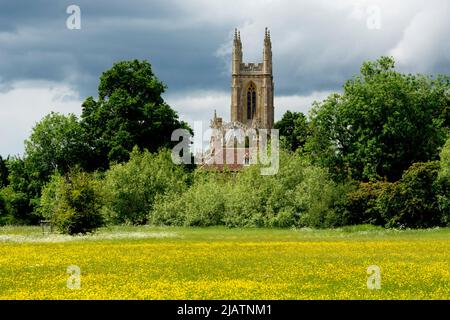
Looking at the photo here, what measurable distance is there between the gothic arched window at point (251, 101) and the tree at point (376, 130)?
9971 centimetres

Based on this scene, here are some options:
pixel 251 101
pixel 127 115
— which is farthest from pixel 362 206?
pixel 251 101

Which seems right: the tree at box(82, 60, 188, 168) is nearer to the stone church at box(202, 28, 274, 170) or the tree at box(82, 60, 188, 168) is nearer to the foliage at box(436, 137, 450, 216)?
the foliage at box(436, 137, 450, 216)

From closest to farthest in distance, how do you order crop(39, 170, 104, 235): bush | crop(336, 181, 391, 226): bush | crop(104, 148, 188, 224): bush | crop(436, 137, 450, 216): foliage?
crop(39, 170, 104, 235): bush < crop(436, 137, 450, 216): foliage < crop(336, 181, 391, 226): bush < crop(104, 148, 188, 224): bush

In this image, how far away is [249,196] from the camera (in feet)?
213

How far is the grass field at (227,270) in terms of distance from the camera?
64.7 ft

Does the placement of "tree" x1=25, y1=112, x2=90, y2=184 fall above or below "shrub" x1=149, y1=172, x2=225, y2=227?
above

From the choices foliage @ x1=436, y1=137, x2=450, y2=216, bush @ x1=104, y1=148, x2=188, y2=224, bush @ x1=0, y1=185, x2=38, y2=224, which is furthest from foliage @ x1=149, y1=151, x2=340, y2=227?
bush @ x1=0, y1=185, x2=38, y2=224

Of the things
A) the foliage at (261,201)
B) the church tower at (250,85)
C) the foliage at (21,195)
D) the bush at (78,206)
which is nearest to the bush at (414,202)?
the foliage at (261,201)

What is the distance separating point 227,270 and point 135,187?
46.9 metres

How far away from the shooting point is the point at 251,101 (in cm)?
16912

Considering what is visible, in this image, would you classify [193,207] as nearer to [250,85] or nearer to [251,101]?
[251,101]

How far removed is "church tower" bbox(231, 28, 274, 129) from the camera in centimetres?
16675

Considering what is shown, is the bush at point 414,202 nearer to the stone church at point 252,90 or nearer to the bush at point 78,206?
the bush at point 78,206
